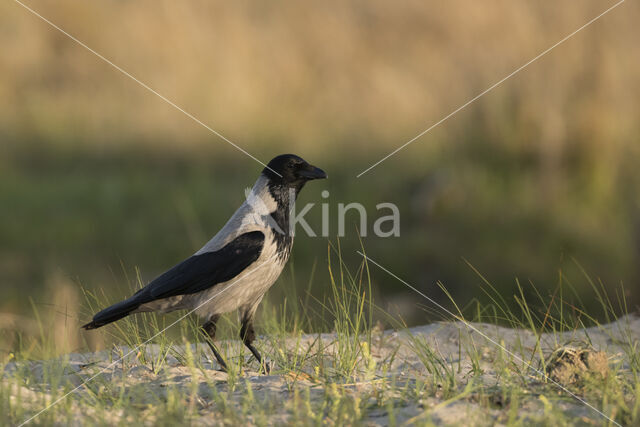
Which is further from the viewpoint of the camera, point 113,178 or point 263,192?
point 113,178

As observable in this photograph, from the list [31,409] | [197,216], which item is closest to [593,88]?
[197,216]

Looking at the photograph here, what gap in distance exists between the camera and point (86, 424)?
2.63 meters

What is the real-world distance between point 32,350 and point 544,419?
2.50 metres

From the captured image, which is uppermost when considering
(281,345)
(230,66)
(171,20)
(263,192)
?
(171,20)

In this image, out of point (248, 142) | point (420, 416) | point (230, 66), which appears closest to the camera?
point (420, 416)

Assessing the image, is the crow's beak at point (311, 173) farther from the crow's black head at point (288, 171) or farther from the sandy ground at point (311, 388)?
the sandy ground at point (311, 388)

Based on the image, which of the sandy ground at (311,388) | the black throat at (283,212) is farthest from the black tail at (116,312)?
the black throat at (283,212)

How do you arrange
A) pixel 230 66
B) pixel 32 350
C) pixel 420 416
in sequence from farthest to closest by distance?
1. pixel 230 66
2. pixel 32 350
3. pixel 420 416

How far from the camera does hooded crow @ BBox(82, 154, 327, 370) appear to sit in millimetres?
3584

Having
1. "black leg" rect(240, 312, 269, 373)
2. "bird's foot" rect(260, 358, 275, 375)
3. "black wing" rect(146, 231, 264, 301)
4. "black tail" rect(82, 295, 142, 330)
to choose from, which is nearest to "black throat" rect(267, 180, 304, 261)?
"black wing" rect(146, 231, 264, 301)

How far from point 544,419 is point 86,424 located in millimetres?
1626

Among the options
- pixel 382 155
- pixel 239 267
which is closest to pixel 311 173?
pixel 239 267

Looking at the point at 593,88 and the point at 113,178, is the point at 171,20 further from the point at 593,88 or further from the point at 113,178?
the point at 593,88

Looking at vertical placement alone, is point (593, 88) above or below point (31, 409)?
above
